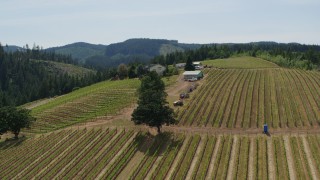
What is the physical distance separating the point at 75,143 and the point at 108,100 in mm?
36773

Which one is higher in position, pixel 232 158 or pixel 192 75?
pixel 192 75

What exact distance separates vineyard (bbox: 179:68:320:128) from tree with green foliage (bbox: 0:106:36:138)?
41.4 m

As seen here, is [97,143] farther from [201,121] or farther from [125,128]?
[201,121]

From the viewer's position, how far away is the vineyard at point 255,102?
78688 millimetres

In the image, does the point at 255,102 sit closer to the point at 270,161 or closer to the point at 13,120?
the point at 270,161

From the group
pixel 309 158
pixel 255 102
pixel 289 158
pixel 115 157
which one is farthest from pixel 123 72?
pixel 309 158

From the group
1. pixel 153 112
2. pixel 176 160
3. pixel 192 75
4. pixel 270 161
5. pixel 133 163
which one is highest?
pixel 192 75

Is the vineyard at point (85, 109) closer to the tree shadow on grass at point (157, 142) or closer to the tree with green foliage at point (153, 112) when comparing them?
the tree with green foliage at point (153, 112)

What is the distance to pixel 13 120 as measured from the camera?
87.2 meters

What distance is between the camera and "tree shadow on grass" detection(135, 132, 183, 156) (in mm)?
67525

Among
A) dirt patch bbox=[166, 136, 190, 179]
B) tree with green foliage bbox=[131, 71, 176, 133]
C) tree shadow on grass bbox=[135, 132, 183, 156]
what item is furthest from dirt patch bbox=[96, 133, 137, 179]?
dirt patch bbox=[166, 136, 190, 179]

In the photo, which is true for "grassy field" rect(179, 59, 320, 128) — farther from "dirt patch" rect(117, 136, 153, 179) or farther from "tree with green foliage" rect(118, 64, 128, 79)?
"tree with green foliage" rect(118, 64, 128, 79)

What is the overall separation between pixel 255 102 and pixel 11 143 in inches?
2602

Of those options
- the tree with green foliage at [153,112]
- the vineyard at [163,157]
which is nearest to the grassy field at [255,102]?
the tree with green foliage at [153,112]
